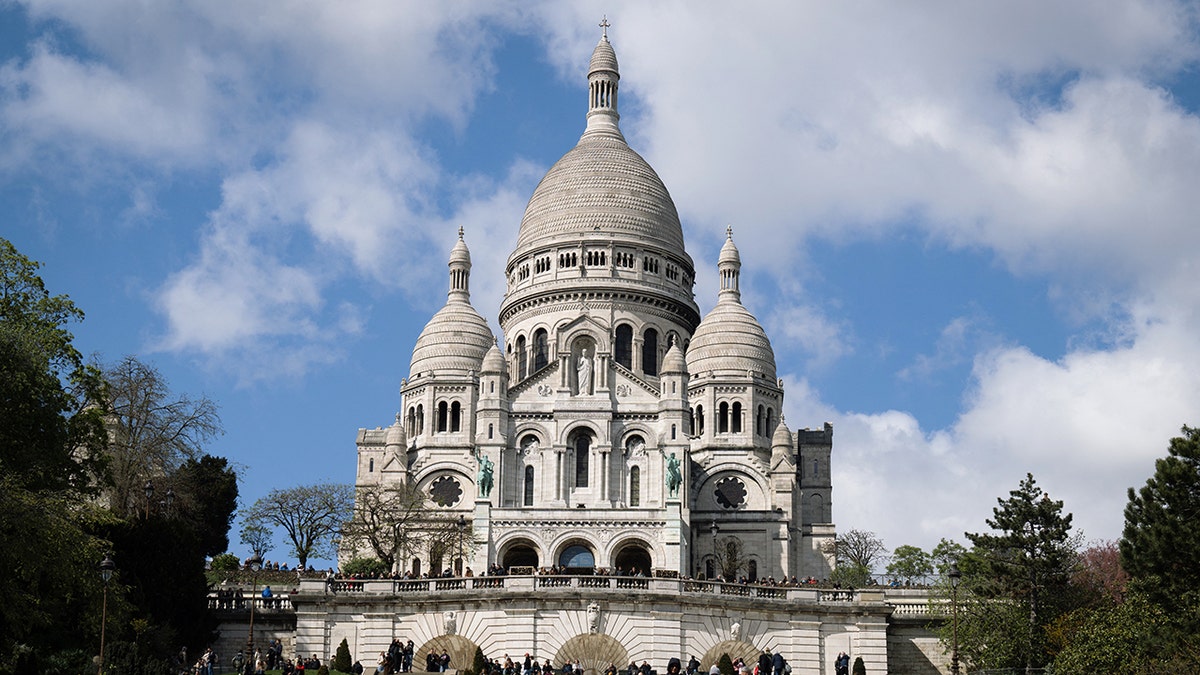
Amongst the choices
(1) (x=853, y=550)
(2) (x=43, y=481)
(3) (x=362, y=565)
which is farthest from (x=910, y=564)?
(2) (x=43, y=481)

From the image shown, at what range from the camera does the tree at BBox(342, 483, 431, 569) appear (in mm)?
70188

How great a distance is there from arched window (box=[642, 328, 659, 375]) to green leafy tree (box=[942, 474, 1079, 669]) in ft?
138

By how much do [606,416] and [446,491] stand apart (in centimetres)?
933

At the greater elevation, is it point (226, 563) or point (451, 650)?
point (226, 563)

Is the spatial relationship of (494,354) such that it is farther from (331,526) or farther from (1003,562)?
(1003,562)

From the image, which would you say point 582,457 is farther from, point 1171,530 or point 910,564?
point 1171,530

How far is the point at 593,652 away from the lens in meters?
51.8

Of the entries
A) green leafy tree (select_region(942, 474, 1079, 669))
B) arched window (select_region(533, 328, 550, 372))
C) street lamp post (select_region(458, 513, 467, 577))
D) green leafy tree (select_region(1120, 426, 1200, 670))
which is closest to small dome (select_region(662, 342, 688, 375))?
arched window (select_region(533, 328, 550, 372))

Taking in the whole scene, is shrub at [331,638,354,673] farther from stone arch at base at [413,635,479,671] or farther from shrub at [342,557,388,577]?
shrub at [342,557,388,577]

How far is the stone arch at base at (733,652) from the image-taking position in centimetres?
5239

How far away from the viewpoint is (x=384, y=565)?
68812 mm

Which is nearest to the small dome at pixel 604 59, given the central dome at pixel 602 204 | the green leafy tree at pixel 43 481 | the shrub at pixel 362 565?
the central dome at pixel 602 204

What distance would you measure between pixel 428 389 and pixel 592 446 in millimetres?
11277

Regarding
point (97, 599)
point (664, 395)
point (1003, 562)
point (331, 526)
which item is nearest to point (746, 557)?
point (664, 395)
